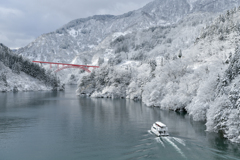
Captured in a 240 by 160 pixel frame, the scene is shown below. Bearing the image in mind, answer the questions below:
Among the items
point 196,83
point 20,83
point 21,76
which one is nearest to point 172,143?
point 196,83

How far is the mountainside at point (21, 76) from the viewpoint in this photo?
505 feet

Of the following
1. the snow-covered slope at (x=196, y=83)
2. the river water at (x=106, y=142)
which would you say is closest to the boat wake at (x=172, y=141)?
the river water at (x=106, y=142)

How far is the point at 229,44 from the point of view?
115312 mm

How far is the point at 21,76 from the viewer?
544 feet

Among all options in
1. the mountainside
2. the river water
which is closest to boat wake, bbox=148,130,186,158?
the river water

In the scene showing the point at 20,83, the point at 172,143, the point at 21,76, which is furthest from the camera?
the point at 21,76

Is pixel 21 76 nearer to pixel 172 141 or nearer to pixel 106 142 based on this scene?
pixel 106 142

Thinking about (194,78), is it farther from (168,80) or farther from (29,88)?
(29,88)

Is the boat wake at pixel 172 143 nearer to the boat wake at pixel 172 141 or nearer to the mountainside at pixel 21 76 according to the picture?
the boat wake at pixel 172 141

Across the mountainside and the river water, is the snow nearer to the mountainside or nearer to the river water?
the mountainside

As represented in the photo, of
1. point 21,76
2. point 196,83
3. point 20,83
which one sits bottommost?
point 196,83

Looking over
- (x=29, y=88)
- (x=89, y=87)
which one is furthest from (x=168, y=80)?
(x=29, y=88)

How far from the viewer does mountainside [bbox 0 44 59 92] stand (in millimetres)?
154000

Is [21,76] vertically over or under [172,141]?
over
